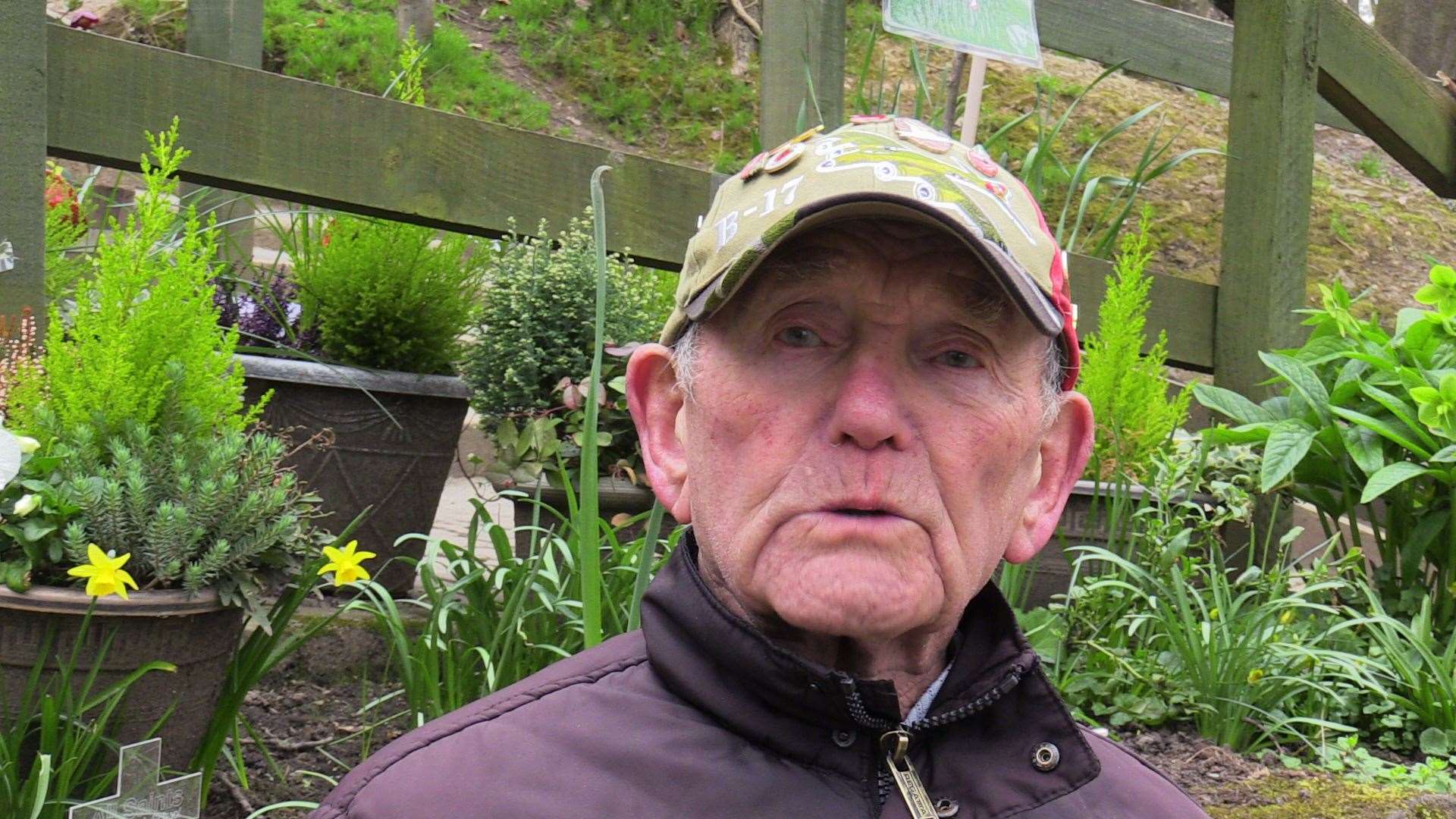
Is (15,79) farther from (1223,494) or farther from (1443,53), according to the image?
(1443,53)

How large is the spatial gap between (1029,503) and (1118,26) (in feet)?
10.7

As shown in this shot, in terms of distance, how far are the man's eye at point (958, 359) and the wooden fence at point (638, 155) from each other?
163 cm

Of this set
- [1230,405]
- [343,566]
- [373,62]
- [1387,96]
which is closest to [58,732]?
[343,566]

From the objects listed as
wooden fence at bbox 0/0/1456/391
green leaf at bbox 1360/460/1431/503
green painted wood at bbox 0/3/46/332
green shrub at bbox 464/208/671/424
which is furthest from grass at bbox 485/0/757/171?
green painted wood at bbox 0/3/46/332

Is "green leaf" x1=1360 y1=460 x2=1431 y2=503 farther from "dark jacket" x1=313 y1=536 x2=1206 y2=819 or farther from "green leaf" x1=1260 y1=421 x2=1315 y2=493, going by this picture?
"dark jacket" x1=313 y1=536 x2=1206 y2=819

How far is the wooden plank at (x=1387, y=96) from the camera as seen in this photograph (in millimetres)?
4137

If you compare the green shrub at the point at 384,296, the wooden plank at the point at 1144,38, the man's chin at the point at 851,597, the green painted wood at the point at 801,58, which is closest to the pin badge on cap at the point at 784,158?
the man's chin at the point at 851,597

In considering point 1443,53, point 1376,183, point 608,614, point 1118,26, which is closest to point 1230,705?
point 608,614

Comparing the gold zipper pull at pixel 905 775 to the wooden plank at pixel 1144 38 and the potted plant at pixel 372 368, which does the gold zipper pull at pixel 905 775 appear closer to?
the potted plant at pixel 372 368

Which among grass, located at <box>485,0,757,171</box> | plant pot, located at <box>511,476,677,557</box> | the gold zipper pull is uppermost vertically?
grass, located at <box>485,0,757,171</box>

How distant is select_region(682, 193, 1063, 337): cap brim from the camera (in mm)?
1183

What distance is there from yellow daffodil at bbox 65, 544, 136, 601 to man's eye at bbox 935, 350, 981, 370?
4.18ft

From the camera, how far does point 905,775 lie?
4.05 feet

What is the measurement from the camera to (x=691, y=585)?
1.30 metres
